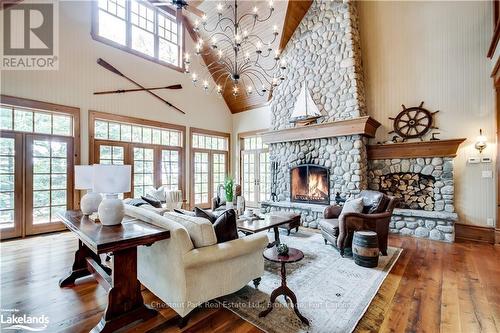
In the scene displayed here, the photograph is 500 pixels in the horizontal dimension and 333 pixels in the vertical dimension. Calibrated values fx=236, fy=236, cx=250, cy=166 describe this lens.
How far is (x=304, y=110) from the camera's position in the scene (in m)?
5.86

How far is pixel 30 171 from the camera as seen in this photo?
4.62 m

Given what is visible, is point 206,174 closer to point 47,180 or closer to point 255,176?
point 255,176

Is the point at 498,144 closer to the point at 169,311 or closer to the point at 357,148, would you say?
the point at 357,148

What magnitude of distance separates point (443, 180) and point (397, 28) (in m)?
3.48

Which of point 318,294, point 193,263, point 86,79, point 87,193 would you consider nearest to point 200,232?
point 193,263

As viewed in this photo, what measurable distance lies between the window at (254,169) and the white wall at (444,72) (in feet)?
11.1

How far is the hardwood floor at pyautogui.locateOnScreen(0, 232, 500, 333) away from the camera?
2.04 metres

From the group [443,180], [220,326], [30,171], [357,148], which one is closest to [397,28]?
[357,148]

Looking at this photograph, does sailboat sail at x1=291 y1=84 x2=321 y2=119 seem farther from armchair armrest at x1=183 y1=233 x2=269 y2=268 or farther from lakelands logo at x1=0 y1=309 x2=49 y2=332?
lakelands logo at x1=0 y1=309 x2=49 y2=332

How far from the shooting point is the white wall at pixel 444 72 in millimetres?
4438

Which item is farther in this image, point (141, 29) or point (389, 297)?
point (141, 29)

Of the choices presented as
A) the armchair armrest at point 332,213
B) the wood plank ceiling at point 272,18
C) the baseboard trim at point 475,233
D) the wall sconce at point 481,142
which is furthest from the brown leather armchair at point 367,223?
the wood plank ceiling at point 272,18

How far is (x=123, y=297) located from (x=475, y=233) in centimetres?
590

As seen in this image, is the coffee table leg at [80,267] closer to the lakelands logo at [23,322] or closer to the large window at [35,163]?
the lakelands logo at [23,322]
